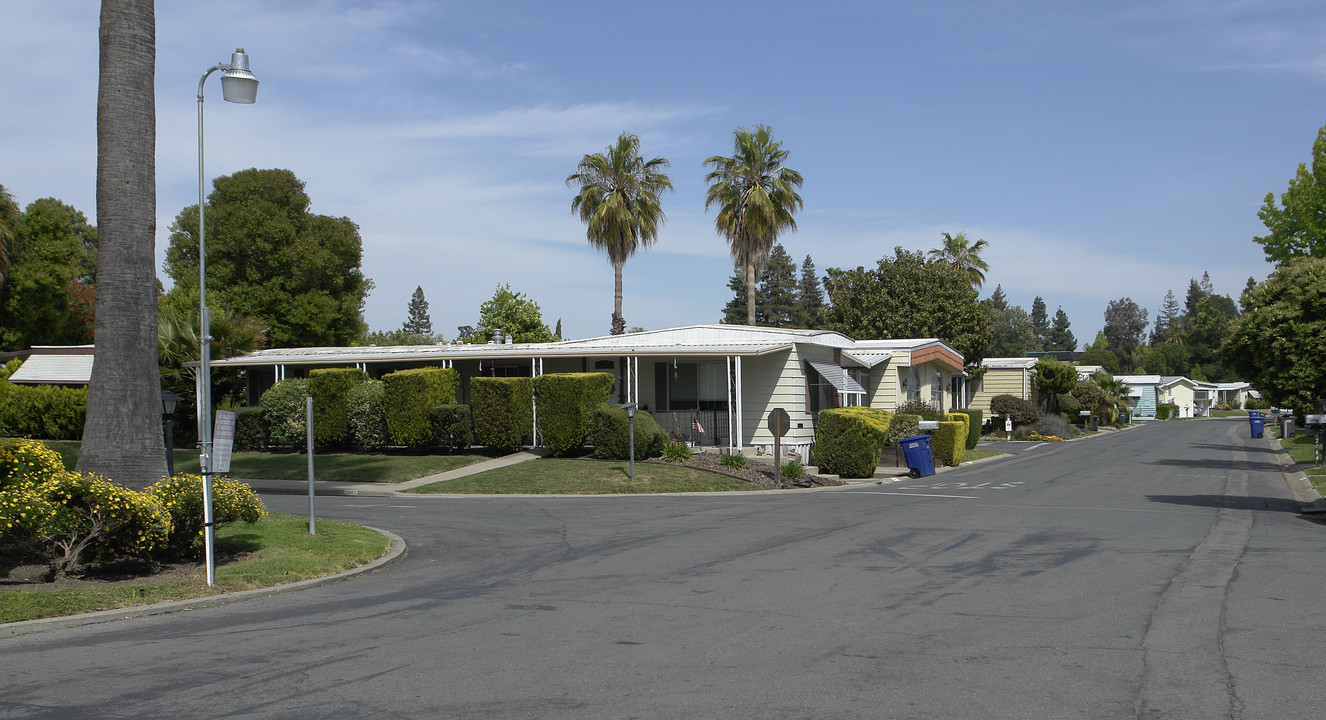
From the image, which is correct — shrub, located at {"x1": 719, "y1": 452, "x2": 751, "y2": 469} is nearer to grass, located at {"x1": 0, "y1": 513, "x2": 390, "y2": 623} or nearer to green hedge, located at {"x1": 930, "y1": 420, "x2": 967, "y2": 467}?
green hedge, located at {"x1": 930, "y1": 420, "x2": 967, "y2": 467}

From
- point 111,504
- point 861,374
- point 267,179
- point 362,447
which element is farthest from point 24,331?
point 111,504

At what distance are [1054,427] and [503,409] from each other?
32445mm

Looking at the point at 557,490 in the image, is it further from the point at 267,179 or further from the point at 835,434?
the point at 267,179

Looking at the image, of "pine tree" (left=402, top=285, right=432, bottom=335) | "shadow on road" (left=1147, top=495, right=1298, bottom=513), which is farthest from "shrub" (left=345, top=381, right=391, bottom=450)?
"pine tree" (left=402, top=285, right=432, bottom=335)

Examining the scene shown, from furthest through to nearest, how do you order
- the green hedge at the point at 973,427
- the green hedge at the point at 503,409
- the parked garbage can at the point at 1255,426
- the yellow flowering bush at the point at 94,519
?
1. the parked garbage can at the point at 1255,426
2. the green hedge at the point at 973,427
3. the green hedge at the point at 503,409
4. the yellow flowering bush at the point at 94,519

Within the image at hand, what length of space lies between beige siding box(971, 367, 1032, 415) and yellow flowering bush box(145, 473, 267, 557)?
4480 cm

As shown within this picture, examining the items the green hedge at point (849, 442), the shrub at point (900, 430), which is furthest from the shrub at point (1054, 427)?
the green hedge at point (849, 442)

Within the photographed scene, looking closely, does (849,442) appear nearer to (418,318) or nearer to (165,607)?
(165,607)

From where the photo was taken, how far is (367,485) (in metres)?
23.6

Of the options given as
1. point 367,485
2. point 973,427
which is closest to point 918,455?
point 973,427

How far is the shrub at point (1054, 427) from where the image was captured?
47750mm

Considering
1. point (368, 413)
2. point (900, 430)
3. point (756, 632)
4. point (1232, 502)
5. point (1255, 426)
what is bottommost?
point (1232, 502)

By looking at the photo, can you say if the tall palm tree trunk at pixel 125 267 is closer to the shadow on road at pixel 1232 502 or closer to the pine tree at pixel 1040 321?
the shadow on road at pixel 1232 502

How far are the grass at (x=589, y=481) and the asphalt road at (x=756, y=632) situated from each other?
6.54 m
